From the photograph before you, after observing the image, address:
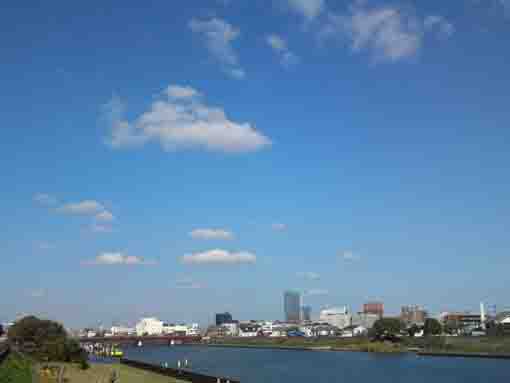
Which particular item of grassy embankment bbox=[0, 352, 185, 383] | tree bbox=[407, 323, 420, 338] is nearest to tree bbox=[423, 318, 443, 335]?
tree bbox=[407, 323, 420, 338]

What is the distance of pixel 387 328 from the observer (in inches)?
6284

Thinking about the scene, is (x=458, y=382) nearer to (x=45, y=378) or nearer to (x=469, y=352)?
(x=45, y=378)

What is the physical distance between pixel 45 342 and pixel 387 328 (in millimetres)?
101783

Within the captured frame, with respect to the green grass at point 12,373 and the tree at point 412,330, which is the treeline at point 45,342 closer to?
the green grass at point 12,373

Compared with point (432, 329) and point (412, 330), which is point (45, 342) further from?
point (412, 330)

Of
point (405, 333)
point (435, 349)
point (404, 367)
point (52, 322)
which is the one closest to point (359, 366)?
point (404, 367)

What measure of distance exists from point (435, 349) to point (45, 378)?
10252 centimetres

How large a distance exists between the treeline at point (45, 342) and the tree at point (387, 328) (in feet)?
312

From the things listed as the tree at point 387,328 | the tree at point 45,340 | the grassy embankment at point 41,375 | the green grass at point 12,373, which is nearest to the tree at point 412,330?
the tree at point 387,328

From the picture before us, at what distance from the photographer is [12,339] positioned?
9225cm

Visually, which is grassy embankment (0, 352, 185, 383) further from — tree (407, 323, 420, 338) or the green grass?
tree (407, 323, 420, 338)

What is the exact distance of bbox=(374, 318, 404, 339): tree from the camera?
522 feet

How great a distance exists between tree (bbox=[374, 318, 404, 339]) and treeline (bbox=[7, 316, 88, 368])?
95.1 metres

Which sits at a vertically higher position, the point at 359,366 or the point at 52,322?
the point at 52,322
